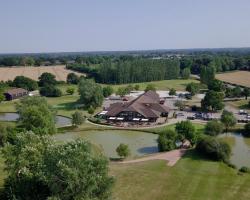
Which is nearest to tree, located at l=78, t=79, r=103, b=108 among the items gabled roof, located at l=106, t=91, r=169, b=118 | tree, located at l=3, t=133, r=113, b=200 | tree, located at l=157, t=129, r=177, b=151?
gabled roof, located at l=106, t=91, r=169, b=118

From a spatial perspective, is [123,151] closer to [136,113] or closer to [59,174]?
[59,174]

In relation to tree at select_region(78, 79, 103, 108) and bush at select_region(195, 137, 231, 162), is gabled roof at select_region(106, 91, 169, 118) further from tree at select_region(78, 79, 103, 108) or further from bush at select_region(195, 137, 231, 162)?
bush at select_region(195, 137, 231, 162)

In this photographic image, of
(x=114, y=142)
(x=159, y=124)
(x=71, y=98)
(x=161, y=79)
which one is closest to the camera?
(x=114, y=142)

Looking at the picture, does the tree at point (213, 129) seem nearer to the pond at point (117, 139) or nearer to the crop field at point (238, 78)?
the pond at point (117, 139)

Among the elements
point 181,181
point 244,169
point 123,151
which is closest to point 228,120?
point 244,169

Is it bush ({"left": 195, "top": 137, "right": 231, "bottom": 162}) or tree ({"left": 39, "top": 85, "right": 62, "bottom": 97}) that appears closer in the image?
bush ({"left": 195, "top": 137, "right": 231, "bottom": 162})

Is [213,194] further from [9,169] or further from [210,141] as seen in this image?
[9,169]

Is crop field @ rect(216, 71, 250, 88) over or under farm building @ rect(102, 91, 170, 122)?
over

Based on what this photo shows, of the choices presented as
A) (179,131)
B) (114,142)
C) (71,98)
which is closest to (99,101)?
(71,98)
